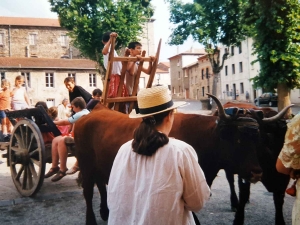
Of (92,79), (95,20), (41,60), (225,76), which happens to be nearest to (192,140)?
(95,20)

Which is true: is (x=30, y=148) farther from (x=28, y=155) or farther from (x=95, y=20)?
(x=95, y=20)

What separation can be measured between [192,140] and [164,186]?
2.27 m

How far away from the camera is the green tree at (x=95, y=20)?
32.6 meters

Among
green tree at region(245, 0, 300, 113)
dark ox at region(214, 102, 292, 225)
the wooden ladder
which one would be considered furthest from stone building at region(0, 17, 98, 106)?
dark ox at region(214, 102, 292, 225)

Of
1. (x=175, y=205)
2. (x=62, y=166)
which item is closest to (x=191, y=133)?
(x=175, y=205)

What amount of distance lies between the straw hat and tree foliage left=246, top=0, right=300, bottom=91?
15310mm

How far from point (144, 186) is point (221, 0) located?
1146 inches

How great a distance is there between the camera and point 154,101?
96.4 inches

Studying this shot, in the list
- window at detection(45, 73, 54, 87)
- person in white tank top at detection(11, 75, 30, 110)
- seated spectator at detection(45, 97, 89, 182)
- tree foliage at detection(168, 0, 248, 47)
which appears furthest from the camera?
window at detection(45, 73, 54, 87)

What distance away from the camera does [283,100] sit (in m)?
16.9

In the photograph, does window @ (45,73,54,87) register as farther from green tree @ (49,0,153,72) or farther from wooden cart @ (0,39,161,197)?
wooden cart @ (0,39,161,197)

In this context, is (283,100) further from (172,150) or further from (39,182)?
(172,150)

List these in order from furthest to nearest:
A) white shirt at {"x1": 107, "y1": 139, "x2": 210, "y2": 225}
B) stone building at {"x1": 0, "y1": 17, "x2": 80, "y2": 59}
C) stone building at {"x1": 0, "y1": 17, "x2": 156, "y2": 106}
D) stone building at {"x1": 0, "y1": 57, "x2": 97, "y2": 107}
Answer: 1. stone building at {"x1": 0, "y1": 17, "x2": 80, "y2": 59}
2. stone building at {"x1": 0, "y1": 17, "x2": 156, "y2": 106}
3. stone building at {"x1": 0, "y1": 57, "x2": 97, "y2": 107}
4. white shirt at {"x1": 107, "y1": 139, "x2": 210, "y2": 225}

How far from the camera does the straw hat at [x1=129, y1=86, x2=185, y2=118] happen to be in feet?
7.92
